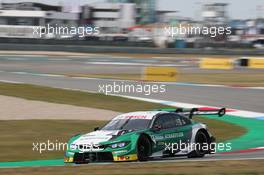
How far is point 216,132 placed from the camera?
19594 millimetres

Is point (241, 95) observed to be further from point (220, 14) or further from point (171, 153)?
point (220, 14)

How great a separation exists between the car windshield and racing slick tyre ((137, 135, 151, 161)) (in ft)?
1.44

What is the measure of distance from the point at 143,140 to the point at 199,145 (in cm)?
204

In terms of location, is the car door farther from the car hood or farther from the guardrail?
the guardrail

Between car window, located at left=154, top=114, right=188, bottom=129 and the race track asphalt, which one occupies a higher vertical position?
car window, located at left=154, top=114, right=188, bottom=129

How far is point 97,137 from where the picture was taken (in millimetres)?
12938

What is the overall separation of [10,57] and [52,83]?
1080 inches

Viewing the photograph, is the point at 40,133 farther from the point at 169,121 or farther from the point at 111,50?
the point at 111,50

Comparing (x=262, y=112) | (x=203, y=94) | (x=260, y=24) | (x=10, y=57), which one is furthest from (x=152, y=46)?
(x=260, y=24)

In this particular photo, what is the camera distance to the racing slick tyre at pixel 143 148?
12.9m

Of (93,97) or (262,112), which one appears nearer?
(262,112)

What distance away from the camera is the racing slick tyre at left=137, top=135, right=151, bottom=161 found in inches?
506

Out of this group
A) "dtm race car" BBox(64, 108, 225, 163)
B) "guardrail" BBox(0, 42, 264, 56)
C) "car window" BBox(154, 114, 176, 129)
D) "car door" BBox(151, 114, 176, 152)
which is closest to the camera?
"dtm race car" BBox(64, 108, 225, 163)

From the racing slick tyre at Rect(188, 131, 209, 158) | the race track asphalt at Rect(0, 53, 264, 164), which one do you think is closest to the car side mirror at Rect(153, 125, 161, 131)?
the racing slick tyre at Rect(188, 131, 209, 158)
